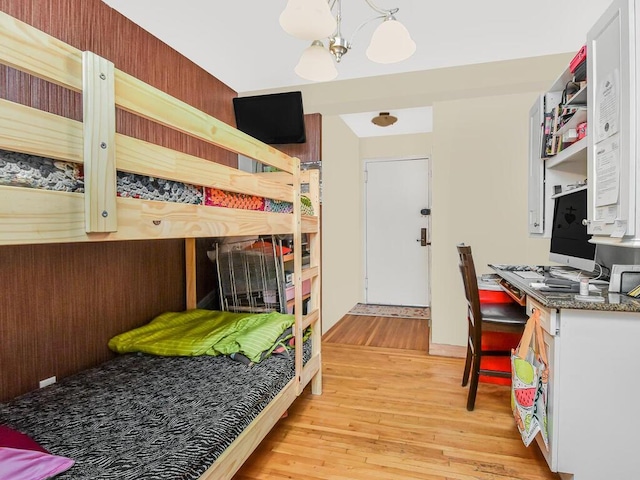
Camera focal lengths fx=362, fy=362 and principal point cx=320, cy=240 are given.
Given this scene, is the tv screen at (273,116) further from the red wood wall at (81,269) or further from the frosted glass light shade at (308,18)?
the frosted glass light shade at (308,18)

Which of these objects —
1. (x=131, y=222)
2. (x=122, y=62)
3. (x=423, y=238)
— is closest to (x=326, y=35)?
(x=131, y=222)

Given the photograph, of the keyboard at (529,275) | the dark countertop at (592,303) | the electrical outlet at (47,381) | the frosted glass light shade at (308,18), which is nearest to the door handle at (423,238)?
the keyboard at (529,275)


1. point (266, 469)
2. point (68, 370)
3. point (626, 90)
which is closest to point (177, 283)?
point (68, 370)

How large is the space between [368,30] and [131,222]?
2118mm

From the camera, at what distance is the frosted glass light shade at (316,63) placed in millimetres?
1806

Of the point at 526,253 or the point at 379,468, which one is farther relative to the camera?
the point at 526,253

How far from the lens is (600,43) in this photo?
1508 millimetres

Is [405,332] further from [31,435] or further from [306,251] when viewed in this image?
[31,435]

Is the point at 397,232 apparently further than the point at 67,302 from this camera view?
Yes

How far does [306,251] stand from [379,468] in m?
1.66

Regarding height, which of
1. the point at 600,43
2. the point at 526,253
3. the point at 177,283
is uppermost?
the point at 600,43

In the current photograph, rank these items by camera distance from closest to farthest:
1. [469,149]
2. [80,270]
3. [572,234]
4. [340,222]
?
[80,270] < [572,234] < [469,149] < [340,222]

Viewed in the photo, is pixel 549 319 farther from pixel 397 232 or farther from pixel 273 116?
pixel 397 232

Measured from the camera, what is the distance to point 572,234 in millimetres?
2006
